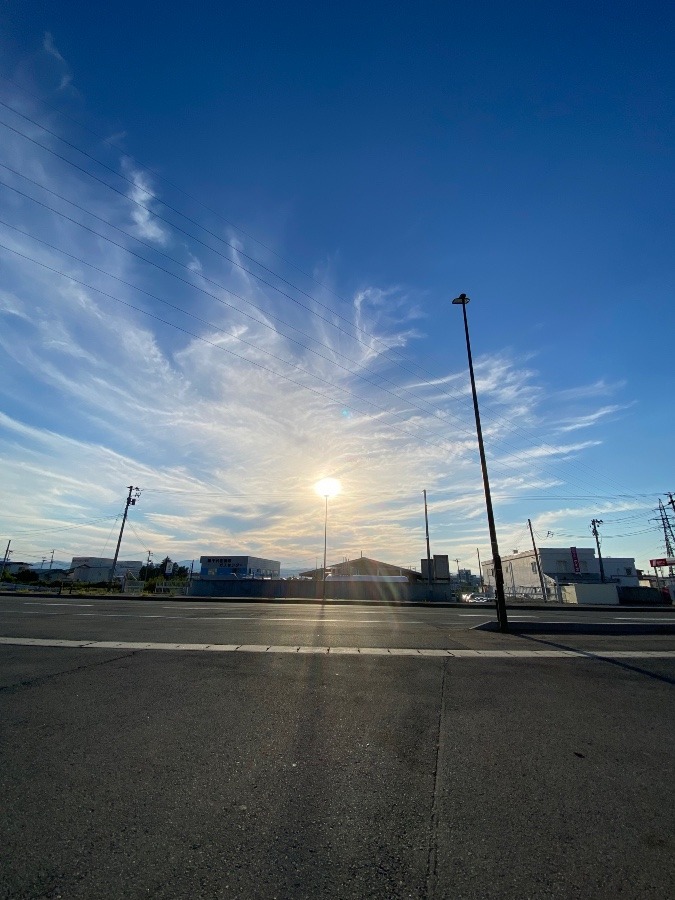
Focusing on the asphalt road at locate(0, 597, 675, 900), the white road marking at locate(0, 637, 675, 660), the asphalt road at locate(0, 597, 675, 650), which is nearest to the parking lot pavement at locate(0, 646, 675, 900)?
the asphalt road at locate(0, 597, 675, 900)

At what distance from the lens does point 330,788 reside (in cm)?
333

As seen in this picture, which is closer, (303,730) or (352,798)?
(352,798)

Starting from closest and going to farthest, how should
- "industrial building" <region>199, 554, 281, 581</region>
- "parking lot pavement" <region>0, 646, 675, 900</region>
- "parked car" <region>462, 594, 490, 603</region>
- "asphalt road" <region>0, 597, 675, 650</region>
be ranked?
1. "parking lot pavement" <region>0, 646, 675, 900</region>
2. "asphalt road" <region>0, 597, 675, 650</region>
3. "parked car" <region>462, 594, 490, 603</region>
4. "industrial building" <region>199, 554, 281, 581</region>

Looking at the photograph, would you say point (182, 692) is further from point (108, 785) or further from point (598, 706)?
point (598, 706)

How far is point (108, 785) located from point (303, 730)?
197 cm

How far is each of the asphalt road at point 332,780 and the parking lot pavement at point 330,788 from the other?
17 millimetres

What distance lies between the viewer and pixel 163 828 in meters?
2.74

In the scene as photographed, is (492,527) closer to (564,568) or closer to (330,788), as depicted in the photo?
(330,788)

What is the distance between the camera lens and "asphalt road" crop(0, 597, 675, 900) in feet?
7.66

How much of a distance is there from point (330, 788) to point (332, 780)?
0.45 feet

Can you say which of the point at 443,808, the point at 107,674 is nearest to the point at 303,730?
the point at 443,808

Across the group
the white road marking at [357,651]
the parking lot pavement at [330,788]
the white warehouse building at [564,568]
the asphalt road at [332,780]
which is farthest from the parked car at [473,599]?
the parking lot pavement at [330,788]

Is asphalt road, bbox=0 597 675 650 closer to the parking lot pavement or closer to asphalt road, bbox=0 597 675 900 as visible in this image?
asphalt road, bbox=0 597 675 900

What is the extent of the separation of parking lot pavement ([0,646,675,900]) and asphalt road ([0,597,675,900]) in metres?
0.02
